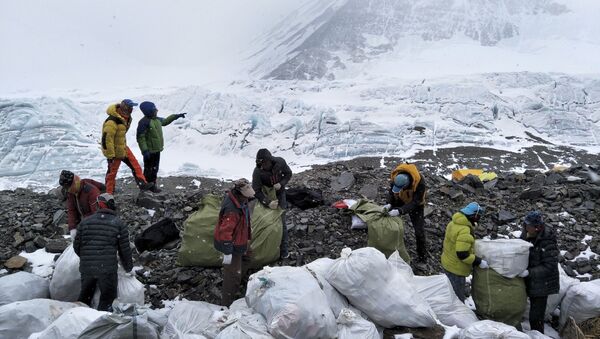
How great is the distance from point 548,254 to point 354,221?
227cm

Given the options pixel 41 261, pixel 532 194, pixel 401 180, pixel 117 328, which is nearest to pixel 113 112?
pixel 41 261

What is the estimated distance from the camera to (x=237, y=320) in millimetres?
Result: 3367

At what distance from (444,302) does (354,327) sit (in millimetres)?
1097

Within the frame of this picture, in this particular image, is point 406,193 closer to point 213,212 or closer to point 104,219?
point 213,212

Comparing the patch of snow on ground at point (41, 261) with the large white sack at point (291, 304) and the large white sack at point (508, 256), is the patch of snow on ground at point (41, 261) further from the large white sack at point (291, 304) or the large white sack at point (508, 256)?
the large white sack at point (508, 256)

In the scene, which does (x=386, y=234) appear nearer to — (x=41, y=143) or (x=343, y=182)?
(x=343, y=182)

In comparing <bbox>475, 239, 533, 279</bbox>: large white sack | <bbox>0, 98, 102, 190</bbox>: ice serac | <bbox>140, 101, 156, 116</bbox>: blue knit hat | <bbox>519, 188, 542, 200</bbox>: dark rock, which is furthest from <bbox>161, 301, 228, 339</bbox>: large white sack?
<bbox>0, 98, 102, 190</bbox>: ice serac

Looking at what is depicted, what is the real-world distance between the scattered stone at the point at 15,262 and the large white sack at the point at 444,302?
4.16 m

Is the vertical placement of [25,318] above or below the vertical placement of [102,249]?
below

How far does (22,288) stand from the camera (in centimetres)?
388

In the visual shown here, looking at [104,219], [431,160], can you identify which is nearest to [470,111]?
[431,160]

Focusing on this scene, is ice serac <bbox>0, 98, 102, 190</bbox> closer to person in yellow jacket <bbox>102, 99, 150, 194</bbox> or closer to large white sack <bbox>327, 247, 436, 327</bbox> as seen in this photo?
person in yellow jacket <bbox>102, 99, 150, 194</bbox>

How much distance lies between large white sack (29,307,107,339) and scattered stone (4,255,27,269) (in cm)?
214

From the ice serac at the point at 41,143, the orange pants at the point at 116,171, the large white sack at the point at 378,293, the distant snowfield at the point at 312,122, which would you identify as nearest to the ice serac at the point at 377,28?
the distant snowfield at the point at 312,122
